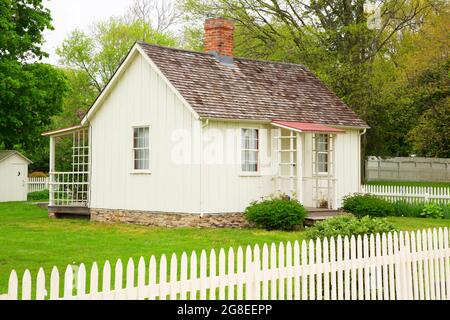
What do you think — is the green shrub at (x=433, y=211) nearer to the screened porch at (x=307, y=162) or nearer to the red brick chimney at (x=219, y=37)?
the screened porch at (x=307, y=162)

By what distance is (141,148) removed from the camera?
21.8 meters

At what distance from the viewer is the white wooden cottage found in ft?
67.0

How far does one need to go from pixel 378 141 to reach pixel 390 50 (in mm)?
11040

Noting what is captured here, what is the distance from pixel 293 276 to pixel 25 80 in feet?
87.7

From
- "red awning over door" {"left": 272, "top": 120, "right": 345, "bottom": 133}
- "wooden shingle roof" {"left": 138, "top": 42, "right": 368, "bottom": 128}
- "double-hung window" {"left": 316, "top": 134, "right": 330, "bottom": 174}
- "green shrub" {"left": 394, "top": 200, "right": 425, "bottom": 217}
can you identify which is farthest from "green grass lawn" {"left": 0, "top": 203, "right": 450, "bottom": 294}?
"wooden shingle roof" {"left": 138, "top": 42, "right": 368, "bottom": 128}

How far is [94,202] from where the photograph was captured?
23.4 m

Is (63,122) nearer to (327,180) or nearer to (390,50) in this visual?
(390,50)

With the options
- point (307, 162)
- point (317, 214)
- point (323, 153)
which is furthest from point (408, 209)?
point (317, 214)

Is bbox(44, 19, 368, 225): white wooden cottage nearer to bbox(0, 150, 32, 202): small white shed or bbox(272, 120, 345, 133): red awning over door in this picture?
bbox(272, 120, 345, 133): red awning over door

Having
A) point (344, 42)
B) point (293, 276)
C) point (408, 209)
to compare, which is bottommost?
point (293, 276)

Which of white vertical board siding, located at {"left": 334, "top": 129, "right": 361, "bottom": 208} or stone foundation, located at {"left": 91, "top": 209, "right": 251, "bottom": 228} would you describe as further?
white vertical board siding, located at {"left": 334, "top": 129, "right": 361, "bottom": 208}

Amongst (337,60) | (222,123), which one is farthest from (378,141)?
(222,123)

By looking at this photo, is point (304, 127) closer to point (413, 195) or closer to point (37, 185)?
point (413, 195)

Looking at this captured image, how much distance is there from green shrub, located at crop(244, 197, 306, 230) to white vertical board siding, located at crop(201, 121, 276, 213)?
34.5 inches
